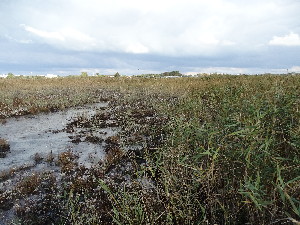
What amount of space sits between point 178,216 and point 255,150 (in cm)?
182

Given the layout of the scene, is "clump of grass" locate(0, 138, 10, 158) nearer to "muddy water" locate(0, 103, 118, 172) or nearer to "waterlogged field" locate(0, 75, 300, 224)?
"waterlogged field" locate(0, 75, 300, 224)

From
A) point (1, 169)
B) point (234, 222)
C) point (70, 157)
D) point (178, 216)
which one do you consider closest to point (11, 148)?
point (1, 169)

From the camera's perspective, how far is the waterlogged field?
163 inches

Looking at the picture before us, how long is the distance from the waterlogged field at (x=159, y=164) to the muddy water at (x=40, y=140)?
0.05m

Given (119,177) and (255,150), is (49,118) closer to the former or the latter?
(119,177)

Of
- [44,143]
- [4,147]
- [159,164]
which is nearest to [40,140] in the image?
[44,143]

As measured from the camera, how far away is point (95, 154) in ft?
29.4

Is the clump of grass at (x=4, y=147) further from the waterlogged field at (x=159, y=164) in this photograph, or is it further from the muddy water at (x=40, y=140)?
the muddy water at (x=40, y=140)

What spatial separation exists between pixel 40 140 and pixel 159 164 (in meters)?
7.56

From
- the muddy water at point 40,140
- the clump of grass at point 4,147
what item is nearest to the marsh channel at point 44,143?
the muddy water at point 40,140

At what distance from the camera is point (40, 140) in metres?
10.8

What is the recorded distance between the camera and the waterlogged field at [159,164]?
414cm

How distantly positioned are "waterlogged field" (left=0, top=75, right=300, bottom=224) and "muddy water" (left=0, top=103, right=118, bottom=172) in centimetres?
5

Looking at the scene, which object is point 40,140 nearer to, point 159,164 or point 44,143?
point 44,143
